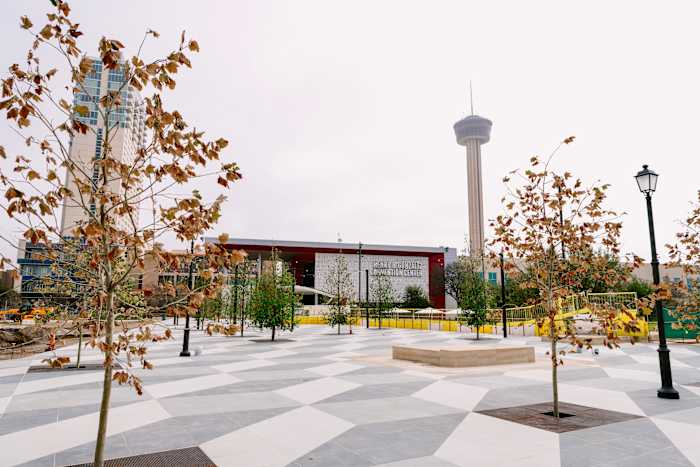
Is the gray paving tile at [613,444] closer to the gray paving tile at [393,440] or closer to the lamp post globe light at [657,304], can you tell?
the gray paving tile at [393,440]

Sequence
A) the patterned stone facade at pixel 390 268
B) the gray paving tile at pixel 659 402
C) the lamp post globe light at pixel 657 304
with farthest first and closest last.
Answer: the patterned stone facade at pixel 390 268, the lamp post globe light at pixel 657 304, the gray paving tile at pixel 659 402

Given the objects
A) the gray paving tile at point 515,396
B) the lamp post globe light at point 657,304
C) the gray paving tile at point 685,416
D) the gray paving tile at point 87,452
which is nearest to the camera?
the gray paving tile at point 87,452

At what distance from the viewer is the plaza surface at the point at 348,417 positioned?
5.81 meters

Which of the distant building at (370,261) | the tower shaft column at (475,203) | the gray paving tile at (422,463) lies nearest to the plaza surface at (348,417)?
the gray paving tile at (422,463)

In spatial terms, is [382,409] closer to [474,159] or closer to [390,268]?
[390,268]

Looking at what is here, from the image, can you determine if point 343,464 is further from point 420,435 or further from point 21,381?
point 21,381

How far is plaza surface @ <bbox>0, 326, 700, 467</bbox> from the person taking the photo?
5809 mm

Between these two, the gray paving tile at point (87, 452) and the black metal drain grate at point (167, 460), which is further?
the gray paving tile at point (87, 452)

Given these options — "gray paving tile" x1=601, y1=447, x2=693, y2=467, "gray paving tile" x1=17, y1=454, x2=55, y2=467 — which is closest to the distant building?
"gray paving tile" x1=17, y1=454, x2=55, y2=467

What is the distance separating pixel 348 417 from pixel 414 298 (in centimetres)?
7522

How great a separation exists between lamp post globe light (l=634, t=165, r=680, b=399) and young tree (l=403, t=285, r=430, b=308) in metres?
68.7

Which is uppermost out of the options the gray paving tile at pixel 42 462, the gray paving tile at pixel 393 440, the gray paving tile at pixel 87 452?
the gray paving tile at pixel 42 462

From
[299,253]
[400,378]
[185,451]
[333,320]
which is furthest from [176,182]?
[299,253]

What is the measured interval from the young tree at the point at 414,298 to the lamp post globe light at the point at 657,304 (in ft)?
225
